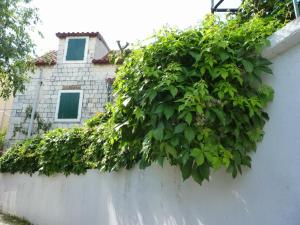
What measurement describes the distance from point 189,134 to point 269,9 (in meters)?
2.37

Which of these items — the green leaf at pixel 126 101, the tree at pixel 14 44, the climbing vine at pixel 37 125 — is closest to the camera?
the green leaf at pixel 126 101

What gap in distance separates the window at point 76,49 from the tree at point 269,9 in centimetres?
985

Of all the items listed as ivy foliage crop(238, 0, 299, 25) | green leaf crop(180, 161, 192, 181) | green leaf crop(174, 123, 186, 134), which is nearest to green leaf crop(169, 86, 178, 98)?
green leaf crop(174, 123, 186, 134)

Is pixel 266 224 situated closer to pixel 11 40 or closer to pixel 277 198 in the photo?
pixel 277 198

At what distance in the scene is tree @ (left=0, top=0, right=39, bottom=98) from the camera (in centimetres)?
659

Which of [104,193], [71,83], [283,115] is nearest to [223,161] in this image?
[283,115]

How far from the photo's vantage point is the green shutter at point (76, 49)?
1341 cm

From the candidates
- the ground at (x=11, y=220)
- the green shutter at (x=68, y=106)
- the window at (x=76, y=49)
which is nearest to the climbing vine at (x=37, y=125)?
the green shutter at (x=68, y=106)

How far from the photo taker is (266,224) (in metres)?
2.82

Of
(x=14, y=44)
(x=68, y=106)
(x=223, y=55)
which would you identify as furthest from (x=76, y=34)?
(x=223, y=55)

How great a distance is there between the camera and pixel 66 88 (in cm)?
1294

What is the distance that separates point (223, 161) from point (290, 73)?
41.4 inches

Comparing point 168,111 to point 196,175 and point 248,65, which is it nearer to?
point 196,175

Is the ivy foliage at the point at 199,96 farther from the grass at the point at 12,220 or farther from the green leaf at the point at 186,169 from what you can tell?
the grass at the point at 12,220
